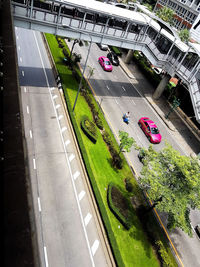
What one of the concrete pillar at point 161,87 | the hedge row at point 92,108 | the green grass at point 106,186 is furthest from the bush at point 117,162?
the concrete pillar at point 161,87

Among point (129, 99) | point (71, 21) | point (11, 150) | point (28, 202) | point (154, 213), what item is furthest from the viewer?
point (129, 99)

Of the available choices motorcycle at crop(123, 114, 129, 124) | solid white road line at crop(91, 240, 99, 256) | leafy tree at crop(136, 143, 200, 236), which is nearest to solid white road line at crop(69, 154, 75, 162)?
leafy tree at crop(136, 143, 200, 236)

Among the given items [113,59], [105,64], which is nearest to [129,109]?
[105,64]

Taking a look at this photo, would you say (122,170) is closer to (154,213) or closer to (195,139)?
(154,213)

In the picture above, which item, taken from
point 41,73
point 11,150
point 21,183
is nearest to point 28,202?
point 21,183

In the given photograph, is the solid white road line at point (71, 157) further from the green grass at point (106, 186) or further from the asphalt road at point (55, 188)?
the green grass at point (106, 186)
